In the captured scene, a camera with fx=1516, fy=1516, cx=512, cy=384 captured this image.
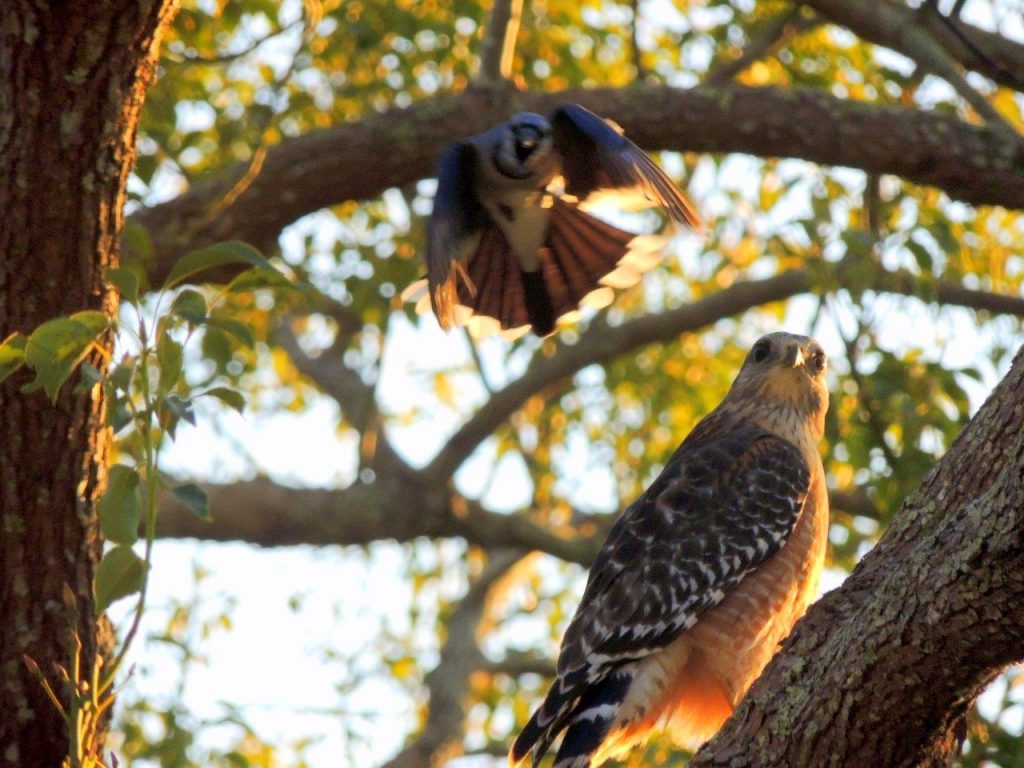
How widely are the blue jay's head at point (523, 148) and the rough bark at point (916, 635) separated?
2127mm

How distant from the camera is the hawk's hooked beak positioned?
17.1 ft

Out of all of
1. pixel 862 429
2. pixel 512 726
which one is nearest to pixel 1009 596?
pixel 862 429

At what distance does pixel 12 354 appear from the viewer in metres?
2.71

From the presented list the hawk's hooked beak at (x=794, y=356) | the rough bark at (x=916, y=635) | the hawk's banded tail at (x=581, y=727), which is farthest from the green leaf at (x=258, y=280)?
the hawk's hooked beak at (x=794, y=356)

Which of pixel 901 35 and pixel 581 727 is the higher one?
pixel 901 35

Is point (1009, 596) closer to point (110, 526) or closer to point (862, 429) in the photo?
point (110, 526)

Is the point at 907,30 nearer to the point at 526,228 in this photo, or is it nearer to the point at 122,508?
the point at 526,228

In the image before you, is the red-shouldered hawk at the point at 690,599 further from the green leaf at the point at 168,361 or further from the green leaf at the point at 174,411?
the green leaf at the point at 168,361

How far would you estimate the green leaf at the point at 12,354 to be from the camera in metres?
2.71

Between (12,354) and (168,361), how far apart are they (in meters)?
0.29

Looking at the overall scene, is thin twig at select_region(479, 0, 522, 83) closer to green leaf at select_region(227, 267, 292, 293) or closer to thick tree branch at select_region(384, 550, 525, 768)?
green leaf at select_region(227, 267, 292, 293)

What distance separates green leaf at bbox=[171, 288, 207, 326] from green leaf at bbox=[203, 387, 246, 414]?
0.56ft

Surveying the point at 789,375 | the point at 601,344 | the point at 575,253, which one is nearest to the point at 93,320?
the point at 575,253

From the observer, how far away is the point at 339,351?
29.0ft
